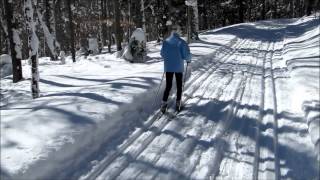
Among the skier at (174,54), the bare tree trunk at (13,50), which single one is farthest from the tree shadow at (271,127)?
the bare tree trunk at (13,50)

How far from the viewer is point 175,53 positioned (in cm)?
1007

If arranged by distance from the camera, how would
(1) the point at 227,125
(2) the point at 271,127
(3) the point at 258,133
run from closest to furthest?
(3) the point at 258,133 → (2) the point at 271,127 → (1) the point at 227,125

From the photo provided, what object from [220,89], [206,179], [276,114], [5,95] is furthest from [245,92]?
[5,95]

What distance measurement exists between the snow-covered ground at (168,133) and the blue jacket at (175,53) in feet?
3.69

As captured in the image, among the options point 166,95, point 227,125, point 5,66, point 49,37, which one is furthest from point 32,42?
point 49,37

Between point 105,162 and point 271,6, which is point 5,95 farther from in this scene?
point 271,6

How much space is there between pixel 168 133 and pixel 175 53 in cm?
236

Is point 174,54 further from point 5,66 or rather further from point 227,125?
point 5,66

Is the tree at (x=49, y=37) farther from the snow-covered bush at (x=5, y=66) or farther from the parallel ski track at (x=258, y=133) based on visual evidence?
the parallel ski track at (x=258, y=133)

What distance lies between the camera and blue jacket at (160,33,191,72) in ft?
33.0

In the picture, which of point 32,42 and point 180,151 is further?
point 32,42

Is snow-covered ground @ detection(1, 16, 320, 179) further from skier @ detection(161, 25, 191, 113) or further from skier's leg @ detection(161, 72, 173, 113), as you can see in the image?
skier @ detection(161, 25, 191, 113)

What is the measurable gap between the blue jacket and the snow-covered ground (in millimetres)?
1123

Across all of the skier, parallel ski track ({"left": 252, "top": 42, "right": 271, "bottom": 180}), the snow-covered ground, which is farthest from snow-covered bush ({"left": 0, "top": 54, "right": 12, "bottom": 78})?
the skier
